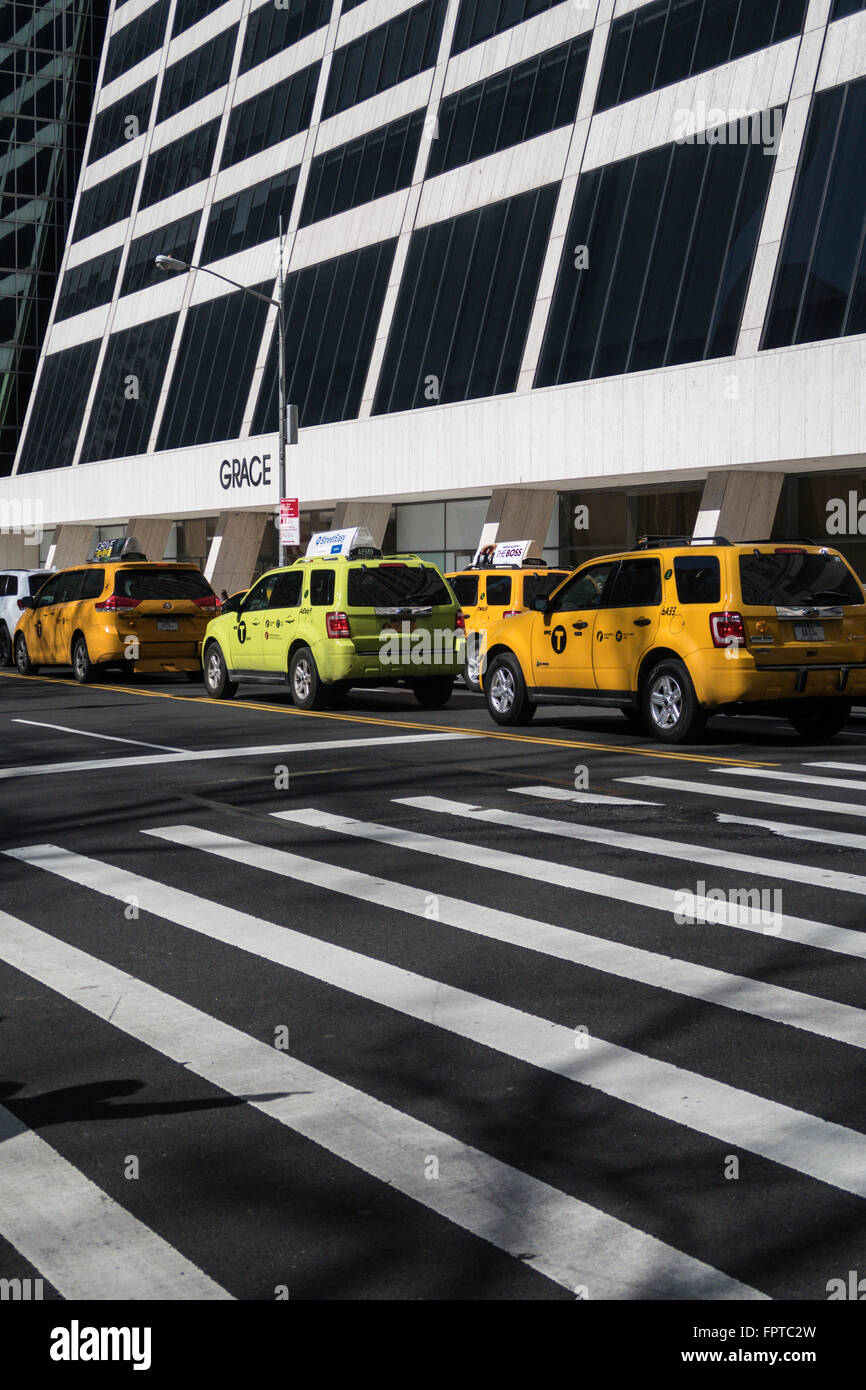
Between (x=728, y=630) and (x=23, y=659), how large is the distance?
17812mm

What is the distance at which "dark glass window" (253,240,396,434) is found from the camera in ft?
139

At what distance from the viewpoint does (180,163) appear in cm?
5616

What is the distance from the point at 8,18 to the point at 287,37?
27.7 metres

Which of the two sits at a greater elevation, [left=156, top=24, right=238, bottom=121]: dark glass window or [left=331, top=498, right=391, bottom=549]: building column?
[left=156, top=24, right=238, bottom=121]: dark glass window

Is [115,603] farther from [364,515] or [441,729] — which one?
[364,515]

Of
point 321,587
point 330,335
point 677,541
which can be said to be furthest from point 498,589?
point 330,335

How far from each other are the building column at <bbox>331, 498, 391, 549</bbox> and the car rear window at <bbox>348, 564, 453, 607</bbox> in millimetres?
23089

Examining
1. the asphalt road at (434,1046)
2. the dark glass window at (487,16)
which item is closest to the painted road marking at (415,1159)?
the asphalt road at (434,1046)

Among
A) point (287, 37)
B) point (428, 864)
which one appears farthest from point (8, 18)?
point (428, 864)

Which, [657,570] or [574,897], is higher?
[657,570]

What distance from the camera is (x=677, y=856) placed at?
30.9 ft

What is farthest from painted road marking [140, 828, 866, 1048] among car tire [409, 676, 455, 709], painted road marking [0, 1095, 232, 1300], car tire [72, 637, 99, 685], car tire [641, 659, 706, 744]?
car tire [72, 637, 99, 685]

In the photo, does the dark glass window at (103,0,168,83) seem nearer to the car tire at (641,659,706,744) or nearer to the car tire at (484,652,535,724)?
the car tire at (484,652,535,724)

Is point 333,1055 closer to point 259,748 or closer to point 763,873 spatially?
point 763,873
